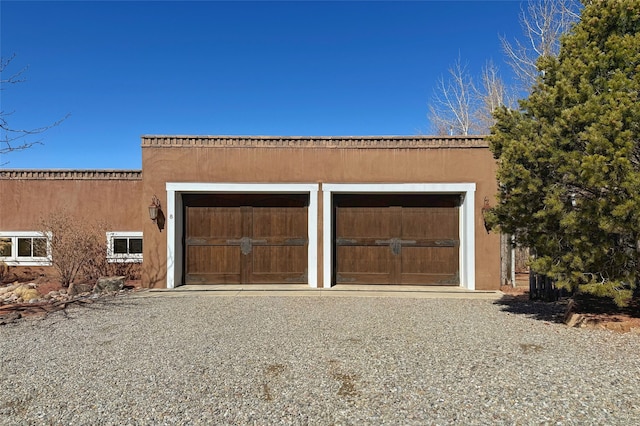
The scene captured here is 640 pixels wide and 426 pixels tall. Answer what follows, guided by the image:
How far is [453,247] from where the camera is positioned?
884 centimetres

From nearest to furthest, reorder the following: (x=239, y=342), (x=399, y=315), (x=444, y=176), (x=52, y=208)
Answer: (x=239, y=342) < (x=399, y=315) < (x=444, y=176) < (x=52, y=208)

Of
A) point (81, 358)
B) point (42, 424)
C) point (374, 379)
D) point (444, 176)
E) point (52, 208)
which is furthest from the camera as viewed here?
point (52, 208)

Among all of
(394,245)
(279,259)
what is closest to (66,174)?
(279,259)

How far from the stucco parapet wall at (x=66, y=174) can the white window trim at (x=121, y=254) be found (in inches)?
57.7

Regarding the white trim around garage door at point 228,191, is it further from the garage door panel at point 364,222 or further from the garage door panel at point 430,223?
the garage door panel at point 430,223

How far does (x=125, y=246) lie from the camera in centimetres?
986

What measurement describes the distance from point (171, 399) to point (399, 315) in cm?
398

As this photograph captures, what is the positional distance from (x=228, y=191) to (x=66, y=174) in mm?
4701

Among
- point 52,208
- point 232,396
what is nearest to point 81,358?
point 232,396

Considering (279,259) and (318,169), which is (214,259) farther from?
(318,169)

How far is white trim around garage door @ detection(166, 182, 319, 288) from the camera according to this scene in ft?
28.2

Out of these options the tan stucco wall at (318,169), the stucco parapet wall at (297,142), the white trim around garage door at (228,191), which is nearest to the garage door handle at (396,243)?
the tan stucco wall at (318,169)

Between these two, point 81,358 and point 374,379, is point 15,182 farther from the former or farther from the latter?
point 374,379

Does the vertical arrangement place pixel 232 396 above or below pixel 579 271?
below
